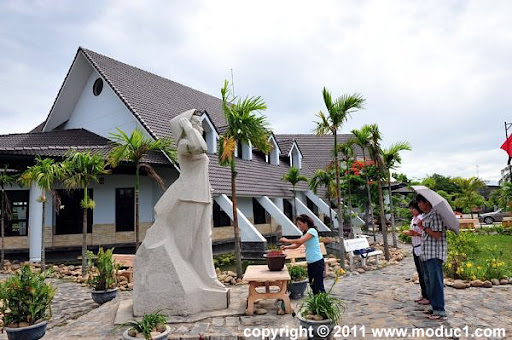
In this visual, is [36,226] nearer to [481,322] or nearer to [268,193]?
[268,193]

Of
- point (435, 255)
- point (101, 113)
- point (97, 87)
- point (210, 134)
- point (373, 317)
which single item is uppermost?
point (97, 87)

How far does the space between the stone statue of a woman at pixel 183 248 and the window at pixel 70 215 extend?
976 centimetres

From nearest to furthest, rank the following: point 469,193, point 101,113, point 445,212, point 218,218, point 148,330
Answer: point 148,330, point 445,212, point 101,113, point 218,218, point 469,193

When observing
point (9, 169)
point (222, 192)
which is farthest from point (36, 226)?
point (222, 192)

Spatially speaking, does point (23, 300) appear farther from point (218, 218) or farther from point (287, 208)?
point (287, 208)

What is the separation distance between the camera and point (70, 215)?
13633 mm

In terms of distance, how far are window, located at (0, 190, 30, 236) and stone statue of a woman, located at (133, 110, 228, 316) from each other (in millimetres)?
10749

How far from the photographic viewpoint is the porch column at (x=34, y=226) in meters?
12.2

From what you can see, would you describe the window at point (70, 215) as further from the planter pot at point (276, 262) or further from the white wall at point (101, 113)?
the planter pot at point (276, 262)

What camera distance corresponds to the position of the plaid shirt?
15.9 ft

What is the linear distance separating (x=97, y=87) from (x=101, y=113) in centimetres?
134

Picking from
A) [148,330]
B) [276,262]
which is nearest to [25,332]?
[148,330]

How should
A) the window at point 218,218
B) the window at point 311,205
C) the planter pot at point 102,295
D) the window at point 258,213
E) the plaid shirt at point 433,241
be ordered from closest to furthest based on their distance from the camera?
the plaid shirt at point 433,241
the planter pot at point 102,295
the window at point 218,218
the window at point 258,213
the window at point 311,205

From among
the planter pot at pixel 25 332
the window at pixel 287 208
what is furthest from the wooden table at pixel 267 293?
the window at pixel 287 208
